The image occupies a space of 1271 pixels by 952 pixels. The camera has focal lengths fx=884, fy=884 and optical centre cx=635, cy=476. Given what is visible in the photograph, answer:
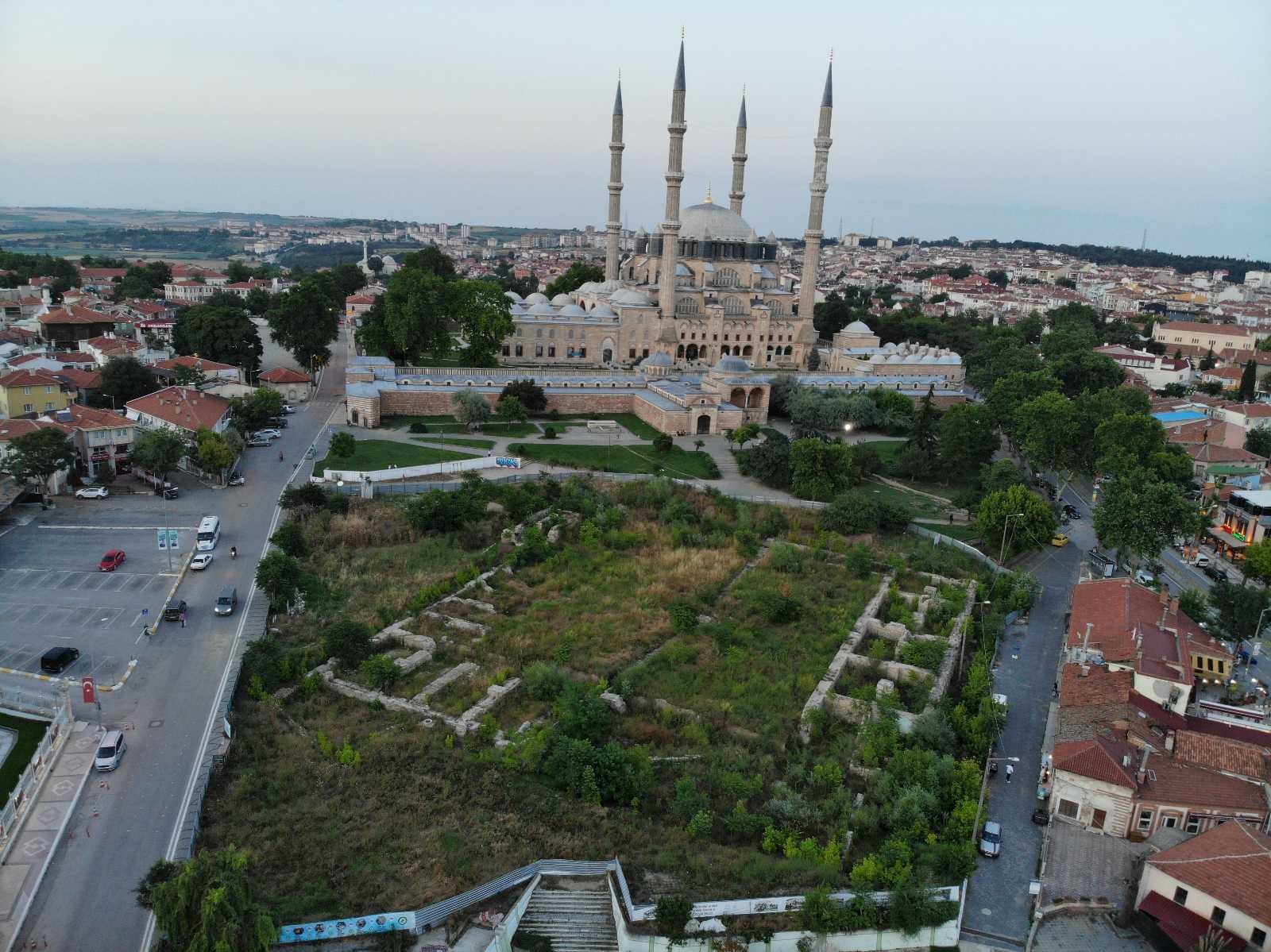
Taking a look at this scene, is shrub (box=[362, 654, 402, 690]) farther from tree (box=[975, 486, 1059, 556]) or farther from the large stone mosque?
the large stone mosque

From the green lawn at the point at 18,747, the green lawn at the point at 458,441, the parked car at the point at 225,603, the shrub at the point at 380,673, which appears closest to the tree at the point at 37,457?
the parked car at the point at 225,603

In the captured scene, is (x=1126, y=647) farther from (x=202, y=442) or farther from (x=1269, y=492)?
(x=202, y=442)

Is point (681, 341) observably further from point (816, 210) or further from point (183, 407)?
point (183, 407)

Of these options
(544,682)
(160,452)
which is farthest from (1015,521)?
(160,452)

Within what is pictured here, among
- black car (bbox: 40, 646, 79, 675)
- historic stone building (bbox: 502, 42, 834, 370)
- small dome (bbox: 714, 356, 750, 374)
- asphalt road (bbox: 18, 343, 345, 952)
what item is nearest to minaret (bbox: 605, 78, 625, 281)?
historic stone building (bbox: 502, 42, 834, 370)

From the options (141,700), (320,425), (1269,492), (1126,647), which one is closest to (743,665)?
(1126,647)

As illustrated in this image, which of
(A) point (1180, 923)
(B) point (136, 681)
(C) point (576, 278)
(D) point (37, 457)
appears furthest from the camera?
(C) point (576, 278)

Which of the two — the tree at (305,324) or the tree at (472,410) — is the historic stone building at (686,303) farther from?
the tree at (472,410)
